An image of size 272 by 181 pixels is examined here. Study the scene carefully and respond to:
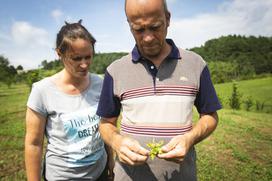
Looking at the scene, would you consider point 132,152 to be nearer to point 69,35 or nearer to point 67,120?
point 67,120

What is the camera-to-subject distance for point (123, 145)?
172 cm

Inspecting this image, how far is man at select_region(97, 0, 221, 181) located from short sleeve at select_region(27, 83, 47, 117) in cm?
59

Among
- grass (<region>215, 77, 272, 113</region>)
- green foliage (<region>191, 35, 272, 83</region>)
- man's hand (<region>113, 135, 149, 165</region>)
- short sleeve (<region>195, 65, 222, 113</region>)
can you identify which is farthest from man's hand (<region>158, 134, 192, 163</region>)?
green foliage (<region>191, 35, 272, 83</region>)

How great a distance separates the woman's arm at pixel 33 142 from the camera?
227 centimetres

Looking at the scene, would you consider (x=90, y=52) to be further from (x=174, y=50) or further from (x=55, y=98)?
(x=174, y=50)

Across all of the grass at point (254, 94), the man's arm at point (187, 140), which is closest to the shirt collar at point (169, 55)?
the man's arm at point (187, 140)

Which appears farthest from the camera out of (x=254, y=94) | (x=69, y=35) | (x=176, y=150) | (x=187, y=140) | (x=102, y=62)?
(x=102, y=62)

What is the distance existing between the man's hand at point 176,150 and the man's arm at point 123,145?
0.39 feet

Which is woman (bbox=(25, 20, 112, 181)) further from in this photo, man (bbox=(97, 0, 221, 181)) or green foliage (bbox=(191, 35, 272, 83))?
green foliage (bbox=(191, 35, 272, 83))

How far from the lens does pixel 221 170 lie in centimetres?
695

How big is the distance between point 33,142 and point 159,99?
1.25m

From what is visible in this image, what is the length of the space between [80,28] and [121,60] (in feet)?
2.12

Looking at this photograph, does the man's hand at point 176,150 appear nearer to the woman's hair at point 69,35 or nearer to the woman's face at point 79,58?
the woman's face at point 79,58

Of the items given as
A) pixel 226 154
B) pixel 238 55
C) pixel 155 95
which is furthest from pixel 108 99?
pixel 238 55
